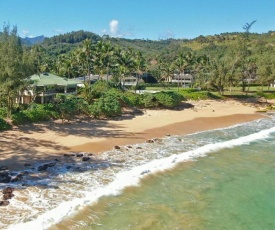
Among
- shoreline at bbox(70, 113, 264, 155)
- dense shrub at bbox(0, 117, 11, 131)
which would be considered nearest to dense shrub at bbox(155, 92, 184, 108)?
shoreline at bbox(70, 113, 264, 155)

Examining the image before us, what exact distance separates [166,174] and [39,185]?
8.54m

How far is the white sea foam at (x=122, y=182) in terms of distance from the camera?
16062 mm

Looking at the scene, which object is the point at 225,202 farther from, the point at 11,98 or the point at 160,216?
the point at 11,98

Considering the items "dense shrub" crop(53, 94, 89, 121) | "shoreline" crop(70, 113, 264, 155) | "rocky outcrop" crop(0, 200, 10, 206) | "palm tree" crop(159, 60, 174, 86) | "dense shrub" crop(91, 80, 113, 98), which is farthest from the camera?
"palm tree" crop(159, 60, 174, 86)

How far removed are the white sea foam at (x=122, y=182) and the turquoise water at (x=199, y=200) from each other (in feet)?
1.67

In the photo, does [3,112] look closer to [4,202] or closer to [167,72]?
[4,202]

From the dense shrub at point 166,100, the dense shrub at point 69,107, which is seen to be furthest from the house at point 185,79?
the dense shrub at point 69,107

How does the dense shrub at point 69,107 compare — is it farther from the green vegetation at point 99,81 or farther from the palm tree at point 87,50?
the palm tree at point 87,50

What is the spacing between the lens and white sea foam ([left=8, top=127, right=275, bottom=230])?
1606 cm

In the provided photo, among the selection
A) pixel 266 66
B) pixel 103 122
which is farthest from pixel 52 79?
pixel 266 66

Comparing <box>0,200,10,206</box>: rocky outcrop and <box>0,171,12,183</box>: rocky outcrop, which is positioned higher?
<box>0,171,12,183</box>: rocky outcrop

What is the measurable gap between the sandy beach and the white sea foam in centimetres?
562

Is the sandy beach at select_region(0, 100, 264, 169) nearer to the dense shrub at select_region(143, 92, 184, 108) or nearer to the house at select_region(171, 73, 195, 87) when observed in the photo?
the dense shrub at select_region(143, 92, 184, 108)

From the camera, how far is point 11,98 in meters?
34.8
